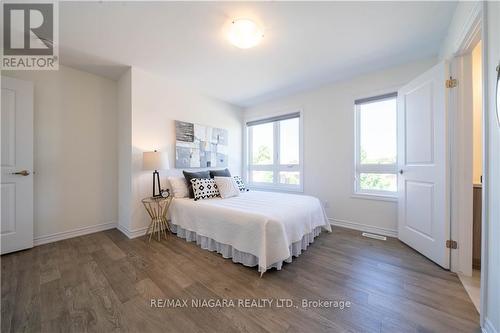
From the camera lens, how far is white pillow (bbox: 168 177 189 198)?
118 inches

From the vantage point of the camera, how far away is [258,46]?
2.30 meters

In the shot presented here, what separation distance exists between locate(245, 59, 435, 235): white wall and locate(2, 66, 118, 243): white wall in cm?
336

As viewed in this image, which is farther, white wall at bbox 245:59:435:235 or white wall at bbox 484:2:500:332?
white wall at bbox 245:59:435:235

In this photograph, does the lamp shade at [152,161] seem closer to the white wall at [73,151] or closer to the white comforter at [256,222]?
the white comforter at [256,222]

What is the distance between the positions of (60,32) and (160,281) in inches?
108

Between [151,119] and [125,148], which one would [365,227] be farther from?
[125,148]

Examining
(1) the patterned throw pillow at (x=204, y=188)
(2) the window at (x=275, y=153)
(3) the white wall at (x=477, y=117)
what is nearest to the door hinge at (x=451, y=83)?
(3) the white wall at (x=477, y=117)

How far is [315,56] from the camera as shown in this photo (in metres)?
2.50

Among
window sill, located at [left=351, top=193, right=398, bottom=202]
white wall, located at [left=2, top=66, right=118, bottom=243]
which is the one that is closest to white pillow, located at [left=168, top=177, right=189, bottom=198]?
white wall, located at [left=2, top=66, right=118, bottom=243]

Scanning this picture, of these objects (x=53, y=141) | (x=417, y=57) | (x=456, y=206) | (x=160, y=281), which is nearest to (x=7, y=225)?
(x=53, y=141)

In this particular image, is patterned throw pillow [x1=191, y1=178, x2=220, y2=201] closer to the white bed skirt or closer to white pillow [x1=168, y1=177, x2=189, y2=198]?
white pillow [x1=168, y1=177, x2=189, y2=198]

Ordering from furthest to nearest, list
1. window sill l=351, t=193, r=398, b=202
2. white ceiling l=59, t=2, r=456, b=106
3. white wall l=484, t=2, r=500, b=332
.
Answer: window sill l=351, t=193, r=398, b=202 → white ceiling l=59, t=2, r=456, b=106 → white wall l=484, t=2, r=500, b=332

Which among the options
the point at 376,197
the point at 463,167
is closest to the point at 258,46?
the point at 463,167

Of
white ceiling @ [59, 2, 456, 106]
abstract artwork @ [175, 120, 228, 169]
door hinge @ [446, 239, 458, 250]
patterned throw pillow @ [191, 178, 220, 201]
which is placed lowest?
door hinge @ [446, 239, 458, 250]
